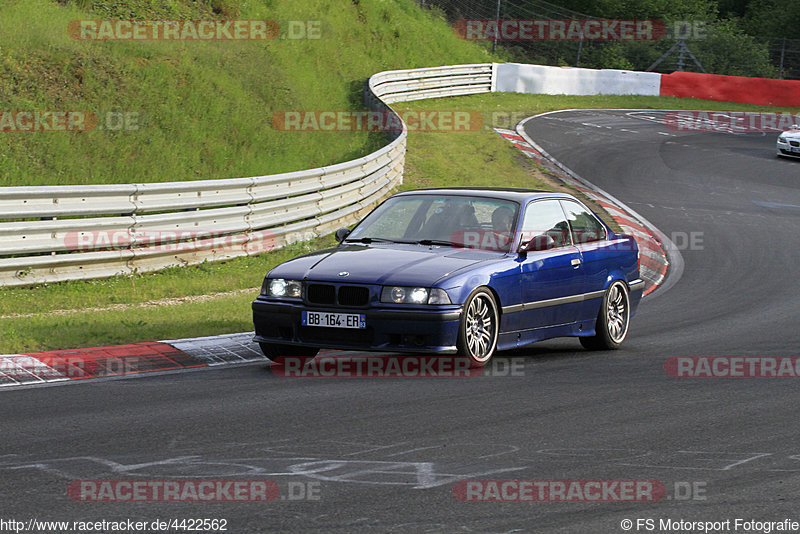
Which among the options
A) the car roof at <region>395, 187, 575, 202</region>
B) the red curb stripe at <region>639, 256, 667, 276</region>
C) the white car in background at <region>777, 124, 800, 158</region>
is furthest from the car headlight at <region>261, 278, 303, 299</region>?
the white car in background at <region>777, 124, 800, 158</region>

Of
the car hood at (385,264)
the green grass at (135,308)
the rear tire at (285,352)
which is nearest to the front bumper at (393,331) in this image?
the car hood at (385,264)

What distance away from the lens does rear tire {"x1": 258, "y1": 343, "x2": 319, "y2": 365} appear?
894 centimetres

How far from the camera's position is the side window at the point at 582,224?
1035 centimetres

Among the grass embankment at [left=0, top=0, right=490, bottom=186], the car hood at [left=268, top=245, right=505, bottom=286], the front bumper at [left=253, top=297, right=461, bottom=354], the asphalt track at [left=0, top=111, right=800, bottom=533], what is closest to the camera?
the asphalt track at [left=0, top=111, right=800, bottom=533]

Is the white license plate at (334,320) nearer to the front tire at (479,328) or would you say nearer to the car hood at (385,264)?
the car hood at (385,264)

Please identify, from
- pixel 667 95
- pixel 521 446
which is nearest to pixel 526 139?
pixel 667 95

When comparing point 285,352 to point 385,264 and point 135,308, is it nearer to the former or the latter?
point 385,264

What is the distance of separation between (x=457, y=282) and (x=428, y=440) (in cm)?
244

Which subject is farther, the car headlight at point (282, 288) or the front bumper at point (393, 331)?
the car headlight at point (282, 288)

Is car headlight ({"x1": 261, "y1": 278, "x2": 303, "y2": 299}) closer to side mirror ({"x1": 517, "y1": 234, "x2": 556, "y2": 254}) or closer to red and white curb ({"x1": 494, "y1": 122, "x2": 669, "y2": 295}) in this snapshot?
side mirror ({"x1": 517, "y1": 234, "x2": 556, "y2": 254})

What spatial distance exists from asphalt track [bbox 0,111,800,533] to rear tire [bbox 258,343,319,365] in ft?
0.87

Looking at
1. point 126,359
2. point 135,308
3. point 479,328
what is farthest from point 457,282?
point 135,308

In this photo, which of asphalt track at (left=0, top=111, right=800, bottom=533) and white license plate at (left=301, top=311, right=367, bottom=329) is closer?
asphalt track at (left=0, top=111, right=800, bottom=533)

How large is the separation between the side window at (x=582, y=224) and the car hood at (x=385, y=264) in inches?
54.9
